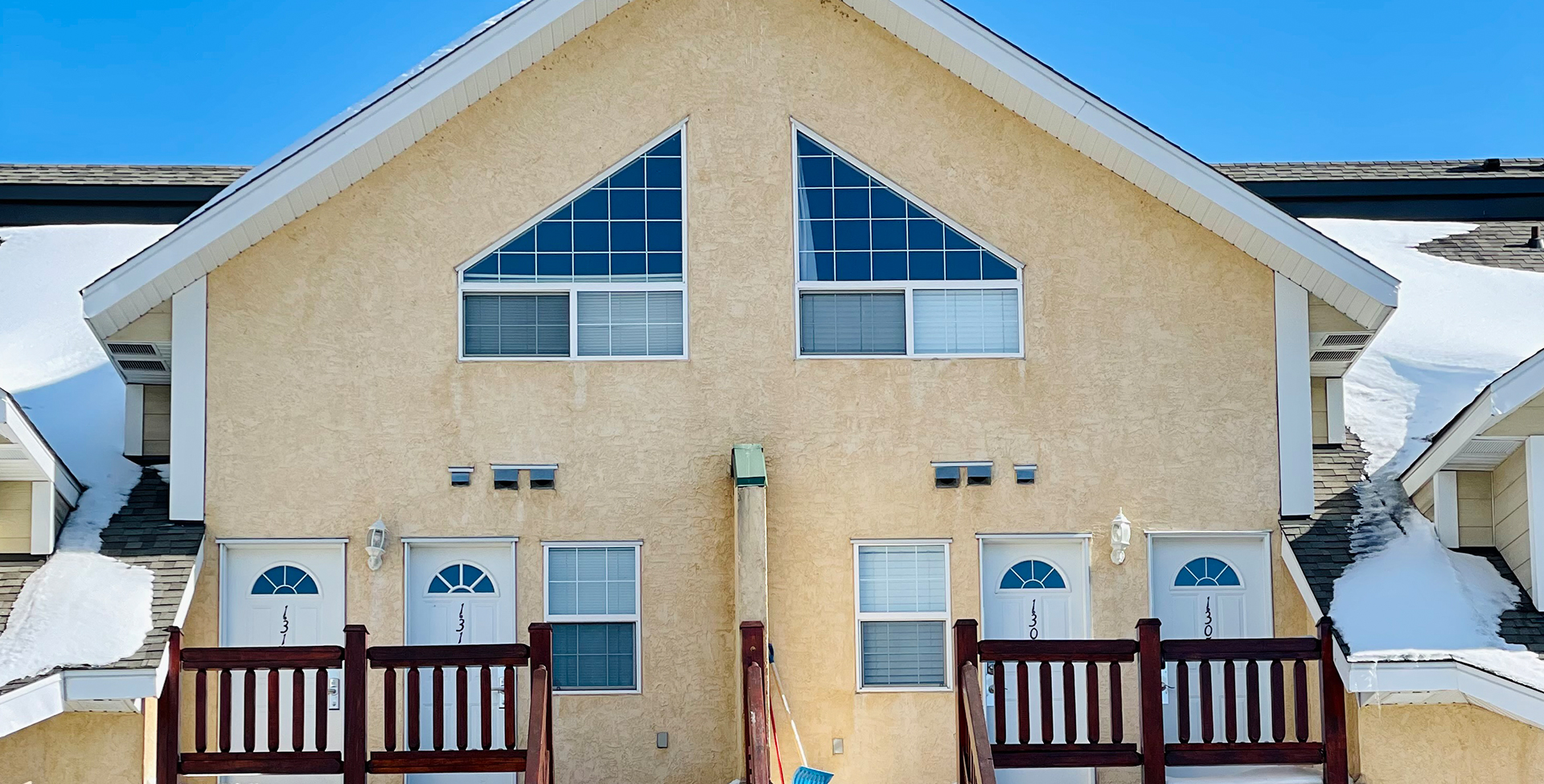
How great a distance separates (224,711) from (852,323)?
582cm

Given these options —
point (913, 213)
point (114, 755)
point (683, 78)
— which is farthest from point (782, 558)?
point (114, 755)

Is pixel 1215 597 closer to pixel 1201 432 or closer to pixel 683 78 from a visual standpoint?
pixel 1201 432

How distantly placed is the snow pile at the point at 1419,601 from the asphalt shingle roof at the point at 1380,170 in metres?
7.72

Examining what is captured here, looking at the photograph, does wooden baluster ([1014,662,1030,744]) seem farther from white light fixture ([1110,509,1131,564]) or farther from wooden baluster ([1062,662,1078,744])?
white light fixture ([1110,509,1131,564])

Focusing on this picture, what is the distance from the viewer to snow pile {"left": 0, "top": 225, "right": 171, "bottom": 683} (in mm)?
11461

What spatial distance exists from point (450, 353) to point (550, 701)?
3.33 metres

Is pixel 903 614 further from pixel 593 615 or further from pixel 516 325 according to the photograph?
pixel 516 325

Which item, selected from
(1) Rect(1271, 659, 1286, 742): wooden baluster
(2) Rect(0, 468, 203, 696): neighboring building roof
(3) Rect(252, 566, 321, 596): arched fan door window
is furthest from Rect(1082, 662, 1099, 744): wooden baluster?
(2) Rect(0, 468, 203, 696): neighboring building roof

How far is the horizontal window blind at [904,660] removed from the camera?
13250mm

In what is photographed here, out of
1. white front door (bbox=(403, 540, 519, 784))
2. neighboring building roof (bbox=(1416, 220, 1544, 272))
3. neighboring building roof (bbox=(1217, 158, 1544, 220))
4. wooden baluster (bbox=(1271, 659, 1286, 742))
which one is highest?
neighboring building roof (bbox=(1217, 158, 1544, 220))

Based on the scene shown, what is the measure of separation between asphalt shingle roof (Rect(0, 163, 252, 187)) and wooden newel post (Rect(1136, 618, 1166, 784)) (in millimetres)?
12805

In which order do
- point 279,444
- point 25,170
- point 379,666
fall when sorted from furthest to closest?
point 25,170 < point 279,444 < point 379,666

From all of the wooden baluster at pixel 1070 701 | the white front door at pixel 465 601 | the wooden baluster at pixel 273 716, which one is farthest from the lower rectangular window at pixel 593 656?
the wooden baluster at pixel 1070 701

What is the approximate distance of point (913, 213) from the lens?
13.6 meters
